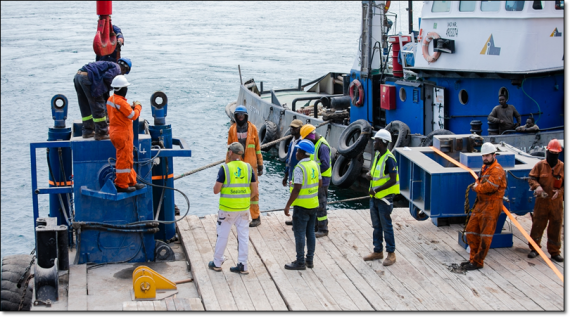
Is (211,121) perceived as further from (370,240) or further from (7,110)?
(370,240)

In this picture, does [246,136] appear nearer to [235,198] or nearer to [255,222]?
[255,222]

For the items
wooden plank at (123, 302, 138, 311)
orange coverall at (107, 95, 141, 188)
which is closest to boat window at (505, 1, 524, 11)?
orange coverall at (107, 95, 141, 188)

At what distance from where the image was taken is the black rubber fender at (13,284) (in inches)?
318

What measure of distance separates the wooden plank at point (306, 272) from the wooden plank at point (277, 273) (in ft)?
0.74

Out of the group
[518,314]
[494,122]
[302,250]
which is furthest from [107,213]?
[494,122]

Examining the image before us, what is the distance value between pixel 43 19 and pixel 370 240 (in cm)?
6334

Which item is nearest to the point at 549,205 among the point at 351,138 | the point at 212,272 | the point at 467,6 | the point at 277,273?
the point at 277,273

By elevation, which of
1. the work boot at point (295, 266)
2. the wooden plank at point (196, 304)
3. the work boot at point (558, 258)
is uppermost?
the work boot at point (558, 258)

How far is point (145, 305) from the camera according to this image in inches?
262

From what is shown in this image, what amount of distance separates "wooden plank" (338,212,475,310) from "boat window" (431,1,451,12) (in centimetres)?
702

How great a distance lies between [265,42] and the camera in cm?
5041

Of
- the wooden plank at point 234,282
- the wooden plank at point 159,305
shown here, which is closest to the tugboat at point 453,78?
the wooden plank at point 234,282

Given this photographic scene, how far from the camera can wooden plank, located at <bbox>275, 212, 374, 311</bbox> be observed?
269 inches

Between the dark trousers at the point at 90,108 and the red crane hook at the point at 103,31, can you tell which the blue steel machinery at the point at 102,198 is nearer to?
the dark trousers at the point at 90,108
